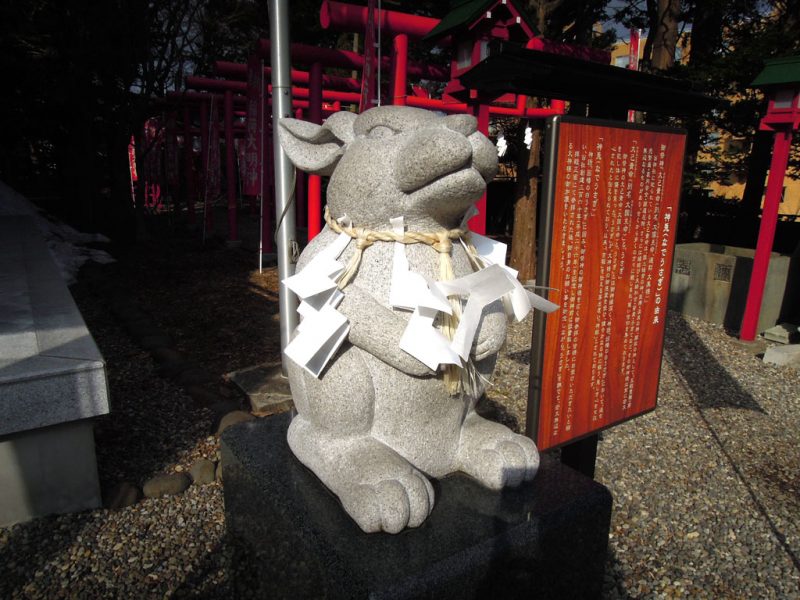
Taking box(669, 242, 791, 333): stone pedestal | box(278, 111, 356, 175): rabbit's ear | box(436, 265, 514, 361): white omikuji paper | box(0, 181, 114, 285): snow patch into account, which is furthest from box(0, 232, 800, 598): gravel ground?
box(0, 181, 114, 285): snow patch

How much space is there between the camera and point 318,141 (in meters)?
2.07

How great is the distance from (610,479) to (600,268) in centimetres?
168

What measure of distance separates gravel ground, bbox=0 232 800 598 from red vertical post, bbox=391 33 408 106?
8.86ft

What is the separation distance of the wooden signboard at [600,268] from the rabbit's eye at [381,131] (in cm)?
60

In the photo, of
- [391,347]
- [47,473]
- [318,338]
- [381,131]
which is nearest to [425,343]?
[391,347]

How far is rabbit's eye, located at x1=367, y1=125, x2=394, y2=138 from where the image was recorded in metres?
1.92

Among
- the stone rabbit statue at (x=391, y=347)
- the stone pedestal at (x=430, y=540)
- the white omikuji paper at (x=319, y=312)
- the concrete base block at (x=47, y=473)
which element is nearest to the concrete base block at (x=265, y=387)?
the concrete base block at (x=47, y=473)

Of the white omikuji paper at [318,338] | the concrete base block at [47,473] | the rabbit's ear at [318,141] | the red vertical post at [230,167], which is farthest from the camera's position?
the red vertical post at [230,167]

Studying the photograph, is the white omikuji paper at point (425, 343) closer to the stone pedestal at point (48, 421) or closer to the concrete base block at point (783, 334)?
the stone pedestal at point (48, 421)

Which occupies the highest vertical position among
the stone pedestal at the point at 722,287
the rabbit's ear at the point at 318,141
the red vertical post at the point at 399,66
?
the red vertical post at the point at 399,66

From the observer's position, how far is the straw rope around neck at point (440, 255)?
1925mm

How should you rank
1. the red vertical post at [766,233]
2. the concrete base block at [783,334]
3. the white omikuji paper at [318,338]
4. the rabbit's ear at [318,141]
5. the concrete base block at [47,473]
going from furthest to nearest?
1. the concrete base block at [783,334]
2. the red vertical post at [766,233]
3. the concrete base block at [47,473]
4. the rabbit's ear at [318,141]
5. the white omikuji paper at [318,338]

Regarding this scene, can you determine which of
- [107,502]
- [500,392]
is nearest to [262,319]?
[500,392]

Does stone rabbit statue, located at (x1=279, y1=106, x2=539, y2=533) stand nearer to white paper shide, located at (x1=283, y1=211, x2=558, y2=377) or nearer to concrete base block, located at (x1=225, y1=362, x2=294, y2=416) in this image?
white paper shide, located at (x1=283, y1=211, x2=558, y2=377)
